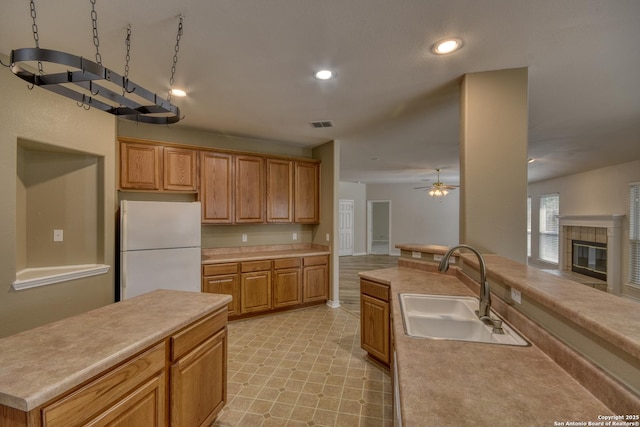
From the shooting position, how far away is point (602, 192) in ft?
19.7

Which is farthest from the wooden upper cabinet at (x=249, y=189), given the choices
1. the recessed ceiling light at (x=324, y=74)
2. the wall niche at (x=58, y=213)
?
the recessed ceiling light at (x=324, y=74)

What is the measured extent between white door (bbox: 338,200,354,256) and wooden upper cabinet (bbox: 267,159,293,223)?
502 centimetres

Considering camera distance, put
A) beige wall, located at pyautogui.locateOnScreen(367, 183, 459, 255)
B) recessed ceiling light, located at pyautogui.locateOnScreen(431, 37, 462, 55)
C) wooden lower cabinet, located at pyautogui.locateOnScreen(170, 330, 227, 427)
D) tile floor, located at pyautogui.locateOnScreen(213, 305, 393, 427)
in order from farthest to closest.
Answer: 1. beige wall, located at pyautogui.locateOnScreen(367, 183, 459, 255)
2. tile floor, located at pyautogui.locateOnScreen(213, 305, 393, 427)
3. recessed ceiling light, located at pyautogui.locateOnScreen(431, 37, 462, 55)
4. wooden lower cabinet, located at pyautogui.locateOnScreen(170, 330, 227, 427)

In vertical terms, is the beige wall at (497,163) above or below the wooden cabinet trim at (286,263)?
above

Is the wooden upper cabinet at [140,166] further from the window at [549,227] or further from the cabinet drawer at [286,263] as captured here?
the window at [549,227]

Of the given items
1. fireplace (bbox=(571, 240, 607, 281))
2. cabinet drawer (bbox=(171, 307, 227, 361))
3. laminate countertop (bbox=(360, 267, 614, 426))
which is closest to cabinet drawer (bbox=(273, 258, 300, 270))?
cabinet drawer (bbox=(171, 307, 227, 361))

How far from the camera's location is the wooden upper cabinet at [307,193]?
4465mm

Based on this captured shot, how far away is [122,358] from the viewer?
1.13 m

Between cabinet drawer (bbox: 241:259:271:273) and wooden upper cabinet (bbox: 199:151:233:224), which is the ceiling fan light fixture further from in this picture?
cabinet drawer (bbox: 241:259:271:273)

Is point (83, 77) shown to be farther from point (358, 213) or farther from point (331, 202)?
point (358, 213)

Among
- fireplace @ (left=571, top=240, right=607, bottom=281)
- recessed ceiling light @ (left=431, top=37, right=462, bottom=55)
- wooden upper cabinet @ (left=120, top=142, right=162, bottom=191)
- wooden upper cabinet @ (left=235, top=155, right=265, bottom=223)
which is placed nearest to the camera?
recessed ceiling light @ (left=431, top=37, right=462, bottom=55)

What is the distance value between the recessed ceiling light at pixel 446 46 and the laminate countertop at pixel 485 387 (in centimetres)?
184

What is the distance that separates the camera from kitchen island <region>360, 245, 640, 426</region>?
0.77 m

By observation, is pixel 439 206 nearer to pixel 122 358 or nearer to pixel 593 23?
pixel 593 23
